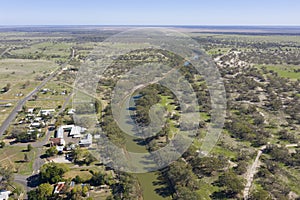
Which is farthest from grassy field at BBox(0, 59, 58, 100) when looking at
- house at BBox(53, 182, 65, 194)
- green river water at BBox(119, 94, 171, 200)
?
house at BBox(53, 182, 65, 194)

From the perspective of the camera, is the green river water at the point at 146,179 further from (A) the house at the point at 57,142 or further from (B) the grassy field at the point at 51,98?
(B) the grassy field at the point at 51,98

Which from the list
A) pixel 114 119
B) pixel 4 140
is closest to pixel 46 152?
pixel 4 140

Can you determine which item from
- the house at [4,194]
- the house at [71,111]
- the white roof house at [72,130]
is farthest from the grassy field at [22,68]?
the house at [4,194]

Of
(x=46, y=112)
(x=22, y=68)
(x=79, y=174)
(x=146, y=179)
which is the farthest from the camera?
(x=22, y=68)

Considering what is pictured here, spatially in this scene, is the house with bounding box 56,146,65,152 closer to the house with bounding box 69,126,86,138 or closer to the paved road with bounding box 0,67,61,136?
the house with bounding box 69,126,86,138

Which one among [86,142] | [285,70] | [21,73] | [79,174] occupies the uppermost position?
[285,70]

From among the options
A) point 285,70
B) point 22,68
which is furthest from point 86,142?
point 22,68

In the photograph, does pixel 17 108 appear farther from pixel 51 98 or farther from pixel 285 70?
pixel 285 70

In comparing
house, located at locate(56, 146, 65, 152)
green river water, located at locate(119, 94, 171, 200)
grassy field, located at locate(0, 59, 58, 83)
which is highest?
grassy field, located at locate(0, 59, 58, 83)
